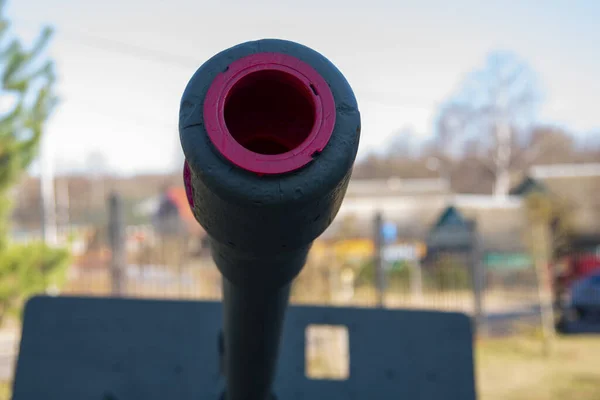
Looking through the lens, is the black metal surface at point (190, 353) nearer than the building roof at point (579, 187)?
Yes

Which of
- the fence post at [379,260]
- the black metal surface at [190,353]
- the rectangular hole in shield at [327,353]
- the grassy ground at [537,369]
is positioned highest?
the fence post at [379,260]

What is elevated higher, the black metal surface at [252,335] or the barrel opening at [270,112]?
the barrel opening at [270,112]

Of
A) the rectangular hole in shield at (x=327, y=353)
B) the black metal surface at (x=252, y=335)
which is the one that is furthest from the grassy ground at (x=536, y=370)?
the black metal surface at (x=252, y=335)

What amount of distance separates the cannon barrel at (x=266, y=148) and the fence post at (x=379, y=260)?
248 inches

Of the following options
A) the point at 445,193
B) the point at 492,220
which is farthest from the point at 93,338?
the point at 445,193

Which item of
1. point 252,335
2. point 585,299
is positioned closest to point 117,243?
point 252,335

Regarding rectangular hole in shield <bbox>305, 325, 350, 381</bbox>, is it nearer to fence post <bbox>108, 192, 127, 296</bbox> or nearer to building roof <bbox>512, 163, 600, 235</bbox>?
fence post <bbox>108, 192, 127, 296</bbox>

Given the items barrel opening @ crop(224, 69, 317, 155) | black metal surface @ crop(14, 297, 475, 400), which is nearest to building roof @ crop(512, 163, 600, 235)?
black metal surface @ crop(14, 297, 475, 400)

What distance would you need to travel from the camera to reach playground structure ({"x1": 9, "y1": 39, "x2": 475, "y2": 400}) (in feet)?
4.18

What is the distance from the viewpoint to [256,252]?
1.42 m

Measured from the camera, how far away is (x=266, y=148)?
1.50 meters

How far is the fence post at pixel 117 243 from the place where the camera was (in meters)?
6.59

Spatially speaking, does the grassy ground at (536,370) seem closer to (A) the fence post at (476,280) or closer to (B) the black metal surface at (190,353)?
(A) the fence post at (476,280)

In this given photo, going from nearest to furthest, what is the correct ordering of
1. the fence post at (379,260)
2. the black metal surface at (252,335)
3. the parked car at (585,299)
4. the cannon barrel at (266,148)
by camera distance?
1. the cannon barrel at (266,148)
2. the black metal surface at (252,335)
3. the fence post at (379,260)
4. the parked car at (585,299)
